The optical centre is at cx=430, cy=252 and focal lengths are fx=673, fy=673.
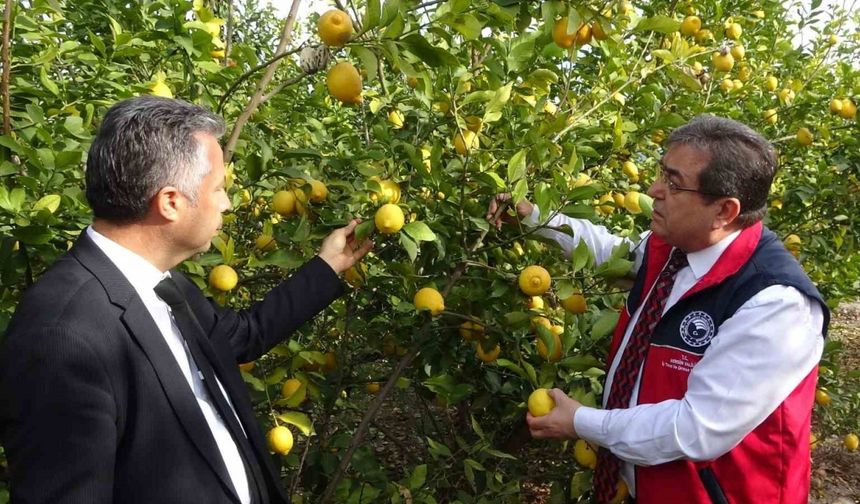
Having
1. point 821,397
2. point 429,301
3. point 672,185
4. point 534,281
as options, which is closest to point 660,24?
→ point 672,185

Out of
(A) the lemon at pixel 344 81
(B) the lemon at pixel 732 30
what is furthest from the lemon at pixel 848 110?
(A) the lemon at pixel 344 81

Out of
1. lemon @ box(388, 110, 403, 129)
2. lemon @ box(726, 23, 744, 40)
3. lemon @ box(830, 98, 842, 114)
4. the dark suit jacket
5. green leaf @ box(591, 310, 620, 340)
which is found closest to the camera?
the dark suit jacket

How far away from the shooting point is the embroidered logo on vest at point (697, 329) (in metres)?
1.59

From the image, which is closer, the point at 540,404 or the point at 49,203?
the point at 49,203

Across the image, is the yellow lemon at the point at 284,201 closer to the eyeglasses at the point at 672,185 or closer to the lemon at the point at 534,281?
the lemon at the point at 534,281

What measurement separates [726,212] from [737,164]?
0.40 feet

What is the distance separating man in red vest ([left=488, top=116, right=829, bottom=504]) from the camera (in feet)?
4.90

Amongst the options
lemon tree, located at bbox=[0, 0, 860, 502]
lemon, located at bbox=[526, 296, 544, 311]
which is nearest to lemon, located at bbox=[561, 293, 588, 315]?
lemon tree, located at bbox=[0, 0, 860, 502]

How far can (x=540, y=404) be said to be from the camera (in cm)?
177

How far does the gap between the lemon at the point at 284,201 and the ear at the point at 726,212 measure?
1.14 metres

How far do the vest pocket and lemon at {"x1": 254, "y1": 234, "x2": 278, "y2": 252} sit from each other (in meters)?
1.32

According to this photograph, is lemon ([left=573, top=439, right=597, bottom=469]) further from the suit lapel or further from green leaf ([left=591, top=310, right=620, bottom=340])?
the suit lapel

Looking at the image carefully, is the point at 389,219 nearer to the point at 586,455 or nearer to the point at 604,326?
the point at 604,326

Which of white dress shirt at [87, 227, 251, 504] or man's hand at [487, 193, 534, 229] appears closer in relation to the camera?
white dress shirt at [87, 227, 251, 504]
